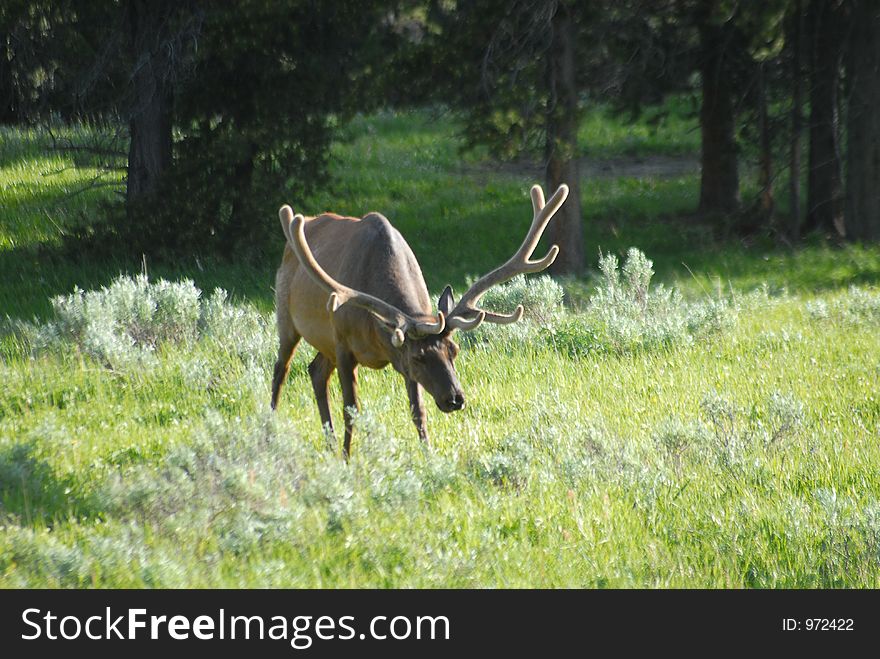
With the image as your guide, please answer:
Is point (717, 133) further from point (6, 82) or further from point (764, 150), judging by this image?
point (6, 82)

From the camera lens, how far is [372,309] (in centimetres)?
684

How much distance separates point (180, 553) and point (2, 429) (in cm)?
321

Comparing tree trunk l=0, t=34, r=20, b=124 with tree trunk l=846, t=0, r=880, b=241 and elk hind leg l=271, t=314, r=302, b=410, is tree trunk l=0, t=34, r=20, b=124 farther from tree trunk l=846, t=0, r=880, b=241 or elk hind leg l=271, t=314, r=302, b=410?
tree trunk l=846, t=0, r=880, b=241

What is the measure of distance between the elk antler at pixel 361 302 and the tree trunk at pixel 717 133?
13583 millimetres

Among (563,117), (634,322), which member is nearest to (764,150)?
(563,117)

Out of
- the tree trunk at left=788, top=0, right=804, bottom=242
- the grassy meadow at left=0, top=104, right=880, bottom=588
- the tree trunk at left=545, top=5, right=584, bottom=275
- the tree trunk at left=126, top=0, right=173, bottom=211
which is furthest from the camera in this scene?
the tree trunk at left=788, top=0, right=804, bottom=242

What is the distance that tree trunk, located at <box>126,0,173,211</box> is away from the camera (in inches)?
615

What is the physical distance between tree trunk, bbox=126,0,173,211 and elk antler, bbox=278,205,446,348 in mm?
8841

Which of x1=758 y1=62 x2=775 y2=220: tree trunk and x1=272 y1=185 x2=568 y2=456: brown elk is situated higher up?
x1=758 y1=62 x2=775 y2=220: tree trunk

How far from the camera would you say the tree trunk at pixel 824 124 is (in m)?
18.5

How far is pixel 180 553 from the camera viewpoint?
16.5 ft

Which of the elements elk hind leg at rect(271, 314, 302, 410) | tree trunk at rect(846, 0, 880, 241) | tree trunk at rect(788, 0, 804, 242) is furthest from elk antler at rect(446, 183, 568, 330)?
tree trunk at rect(846, 0, 880, 241)

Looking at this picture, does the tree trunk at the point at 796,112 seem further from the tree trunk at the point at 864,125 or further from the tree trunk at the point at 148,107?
the tree trunk at the point at 148,107

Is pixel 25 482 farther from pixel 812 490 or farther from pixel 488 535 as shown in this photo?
pixel 812 490
